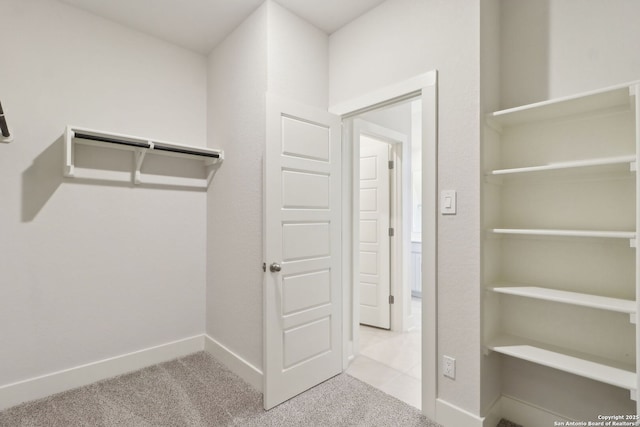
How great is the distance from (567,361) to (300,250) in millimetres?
1559

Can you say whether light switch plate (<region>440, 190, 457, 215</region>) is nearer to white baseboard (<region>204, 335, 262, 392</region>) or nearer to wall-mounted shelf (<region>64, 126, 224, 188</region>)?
white baseboard (<region>204, 335, 262, 392</region>)

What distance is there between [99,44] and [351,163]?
7.12 feet

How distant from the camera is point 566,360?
1490mm

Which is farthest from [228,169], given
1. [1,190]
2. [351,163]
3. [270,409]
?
[270,409]

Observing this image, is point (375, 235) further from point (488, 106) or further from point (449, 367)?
point (488, 106)

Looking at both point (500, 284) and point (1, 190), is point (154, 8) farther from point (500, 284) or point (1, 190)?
point (500, 284)

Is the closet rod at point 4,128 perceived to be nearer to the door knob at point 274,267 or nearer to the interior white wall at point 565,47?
the door knob at point 274,267

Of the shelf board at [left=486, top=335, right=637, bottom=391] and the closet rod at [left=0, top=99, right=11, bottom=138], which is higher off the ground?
the closet rod at [left=0, top=99, right=11, bottom=138]

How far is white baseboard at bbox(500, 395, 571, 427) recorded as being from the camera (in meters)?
1.69

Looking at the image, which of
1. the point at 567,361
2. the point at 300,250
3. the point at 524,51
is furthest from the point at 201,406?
the point at 524,51

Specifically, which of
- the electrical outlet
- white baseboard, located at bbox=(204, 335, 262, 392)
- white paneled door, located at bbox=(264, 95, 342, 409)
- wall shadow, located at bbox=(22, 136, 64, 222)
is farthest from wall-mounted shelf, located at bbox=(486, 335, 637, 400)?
wall shadow, located at bbox=(22, 136, 64, 222)

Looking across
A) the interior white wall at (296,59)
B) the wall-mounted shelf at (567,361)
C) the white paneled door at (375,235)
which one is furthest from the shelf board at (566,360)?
the interior white wall at (296,59)

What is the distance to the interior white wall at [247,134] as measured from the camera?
218 cm

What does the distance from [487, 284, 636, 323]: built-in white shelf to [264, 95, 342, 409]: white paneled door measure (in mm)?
1120
